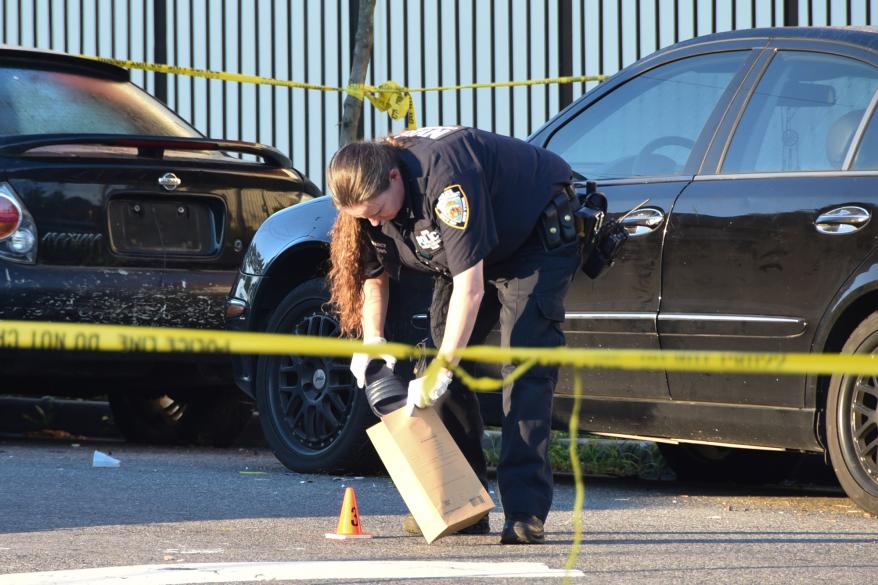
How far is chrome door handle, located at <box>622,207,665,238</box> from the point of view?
18.0 ft

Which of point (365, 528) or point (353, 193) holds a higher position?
point (353, 193)

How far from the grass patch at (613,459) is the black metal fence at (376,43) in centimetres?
374

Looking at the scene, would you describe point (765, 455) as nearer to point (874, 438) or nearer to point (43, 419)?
point (874, 438)

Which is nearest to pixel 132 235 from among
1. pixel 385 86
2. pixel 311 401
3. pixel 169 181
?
pixel 169 181

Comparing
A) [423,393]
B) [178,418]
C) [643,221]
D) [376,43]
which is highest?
[376,43]

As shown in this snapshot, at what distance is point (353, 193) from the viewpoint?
4570 millimetres

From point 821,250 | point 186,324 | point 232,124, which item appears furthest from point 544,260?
point 232,124

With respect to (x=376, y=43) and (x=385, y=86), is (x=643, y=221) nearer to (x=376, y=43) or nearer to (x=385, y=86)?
(x=385, y=86)

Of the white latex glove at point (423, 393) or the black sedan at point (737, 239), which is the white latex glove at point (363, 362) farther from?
the black sedan at point (737, 239)

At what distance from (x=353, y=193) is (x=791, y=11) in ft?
19.3

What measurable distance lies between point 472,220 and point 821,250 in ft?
4.06

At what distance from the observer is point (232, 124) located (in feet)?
37.1

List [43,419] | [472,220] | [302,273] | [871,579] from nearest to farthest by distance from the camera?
[871,579] < [472,220] < [302,273] < [43,419]

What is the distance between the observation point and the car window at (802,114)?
5.26 m
